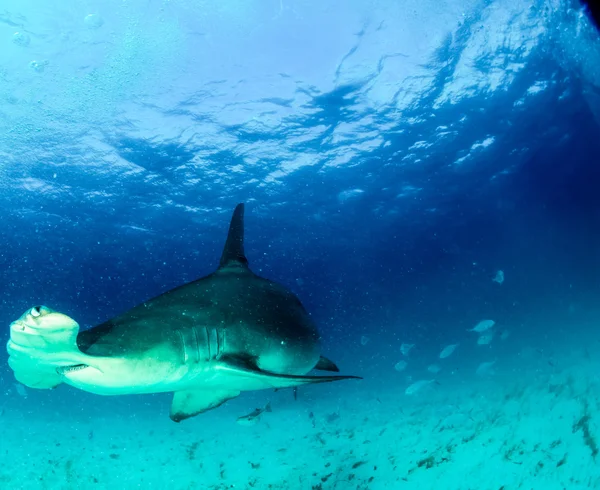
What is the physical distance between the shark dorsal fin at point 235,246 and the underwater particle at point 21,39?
357 inches

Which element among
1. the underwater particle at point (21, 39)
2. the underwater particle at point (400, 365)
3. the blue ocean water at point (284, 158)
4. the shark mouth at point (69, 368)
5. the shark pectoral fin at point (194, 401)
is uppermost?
the blue ocean water at point (284, 158)

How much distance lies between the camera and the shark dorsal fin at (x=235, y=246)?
5.08 metres

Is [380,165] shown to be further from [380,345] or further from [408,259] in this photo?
[380,345]

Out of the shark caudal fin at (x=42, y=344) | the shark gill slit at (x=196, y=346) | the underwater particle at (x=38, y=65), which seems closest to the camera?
the shark caudal fin at (x=42, y=344)

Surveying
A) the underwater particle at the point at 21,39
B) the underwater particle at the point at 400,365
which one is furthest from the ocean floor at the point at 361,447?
the underwater particle at the point at 21,39

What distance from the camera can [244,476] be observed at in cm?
1535

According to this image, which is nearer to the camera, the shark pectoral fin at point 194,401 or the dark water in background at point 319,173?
the shark pectoral fin at point 194,401

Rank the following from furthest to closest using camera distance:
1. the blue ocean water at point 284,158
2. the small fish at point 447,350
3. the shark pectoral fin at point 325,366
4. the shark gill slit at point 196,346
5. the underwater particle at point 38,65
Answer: the small fish at point 447,350
the blue ocean water at point 284,158
the underwater particle at point 38,65
the shark pectoral fin at point 325,366
the shark gill slit at point 196,346

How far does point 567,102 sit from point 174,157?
51.8 ft

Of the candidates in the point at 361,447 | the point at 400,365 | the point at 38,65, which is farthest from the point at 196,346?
the point at 361,447

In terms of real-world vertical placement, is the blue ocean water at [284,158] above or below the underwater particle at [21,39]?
above

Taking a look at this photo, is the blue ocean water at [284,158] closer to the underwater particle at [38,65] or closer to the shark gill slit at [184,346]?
the underwater particle at [38,65]

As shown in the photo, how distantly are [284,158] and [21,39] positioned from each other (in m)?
9.31

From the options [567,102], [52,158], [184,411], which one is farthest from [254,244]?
[184,411]
